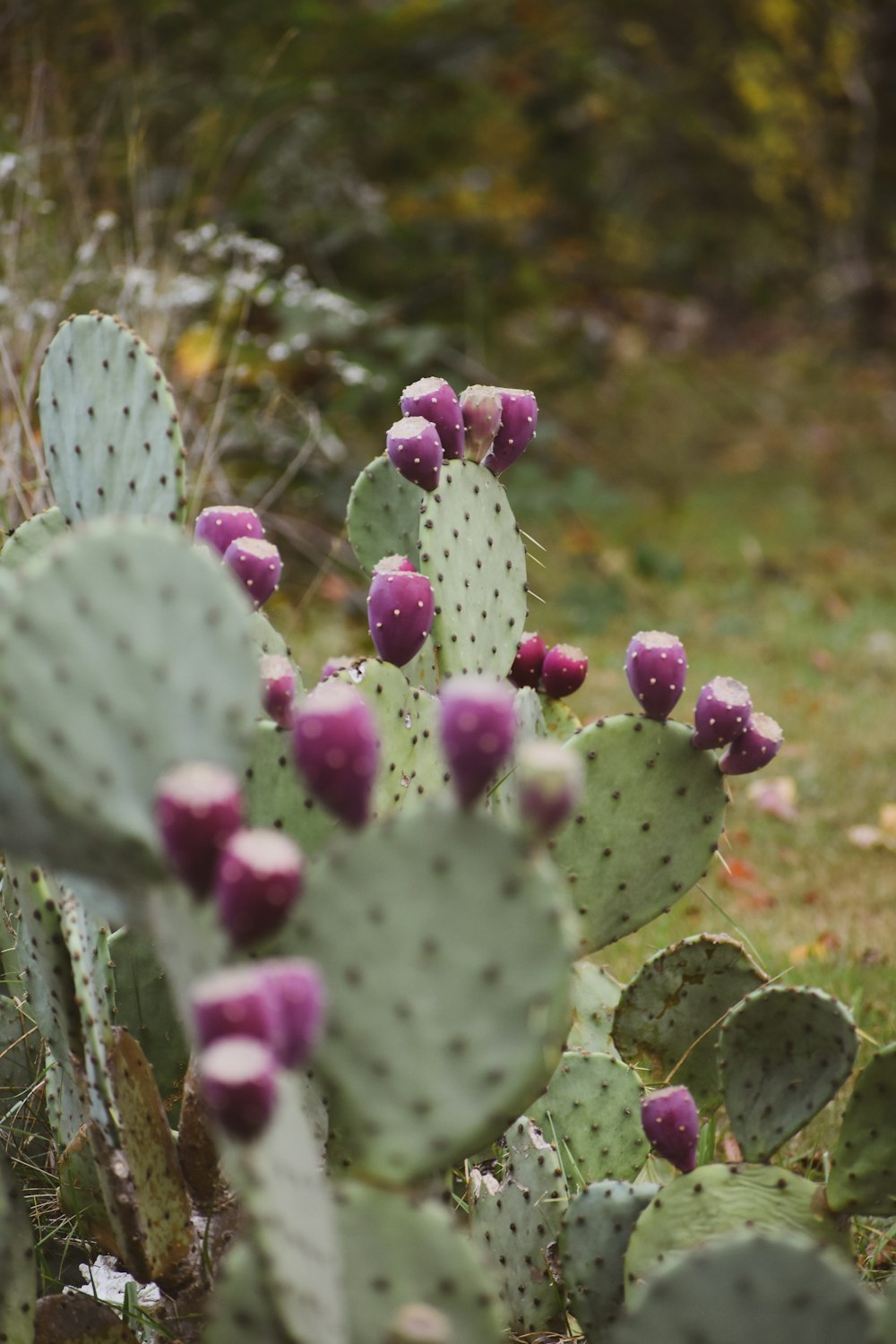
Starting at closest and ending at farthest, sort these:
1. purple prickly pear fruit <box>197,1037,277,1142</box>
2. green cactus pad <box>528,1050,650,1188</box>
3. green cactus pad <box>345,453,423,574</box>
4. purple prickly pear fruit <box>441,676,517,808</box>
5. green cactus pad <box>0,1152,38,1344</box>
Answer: purple prickly pear fruit <box>197,1037,277,1142</box>
purple prickly pear fruit <box>441,676,517,808</box>
green cactus pad <box>0,1152,38,1344</box>
green cactus pad <box>528,1050,650,1188</box>
green cactus pad <box>345,453,423,574</box>

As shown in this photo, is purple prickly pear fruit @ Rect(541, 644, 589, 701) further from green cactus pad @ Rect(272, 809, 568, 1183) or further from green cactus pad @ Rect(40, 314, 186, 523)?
green cactus pad @ Rect(272, 809, 568, 1183)

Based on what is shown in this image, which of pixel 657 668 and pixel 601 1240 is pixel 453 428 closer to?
pixel 657 668

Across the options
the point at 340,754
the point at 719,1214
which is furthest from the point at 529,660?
the point at 340,754

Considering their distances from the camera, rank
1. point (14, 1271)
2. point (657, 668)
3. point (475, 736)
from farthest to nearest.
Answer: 1. point (657, 668)
2. point (14, 1271)
3. point (475, 736)

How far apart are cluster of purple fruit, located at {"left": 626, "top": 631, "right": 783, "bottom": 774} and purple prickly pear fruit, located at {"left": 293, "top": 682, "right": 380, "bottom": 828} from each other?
1.67 ft

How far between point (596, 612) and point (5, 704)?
137 inches

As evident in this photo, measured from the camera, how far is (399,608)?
1247mm

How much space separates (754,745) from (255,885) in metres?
0.68

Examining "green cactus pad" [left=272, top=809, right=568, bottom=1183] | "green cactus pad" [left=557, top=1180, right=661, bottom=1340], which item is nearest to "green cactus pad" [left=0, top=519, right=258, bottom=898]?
"green cactus pad" [left=272, top=809, right=568, bottom=1183]

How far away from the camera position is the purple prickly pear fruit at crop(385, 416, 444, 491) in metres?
1.28

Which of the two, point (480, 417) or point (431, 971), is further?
point (480, 417)

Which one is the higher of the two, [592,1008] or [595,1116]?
[595,1116]

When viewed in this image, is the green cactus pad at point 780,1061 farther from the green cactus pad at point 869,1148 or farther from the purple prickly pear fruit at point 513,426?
the purple prickly pear fruit at point 513,426

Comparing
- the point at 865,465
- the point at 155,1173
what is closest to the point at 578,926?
the point at 155,1173
